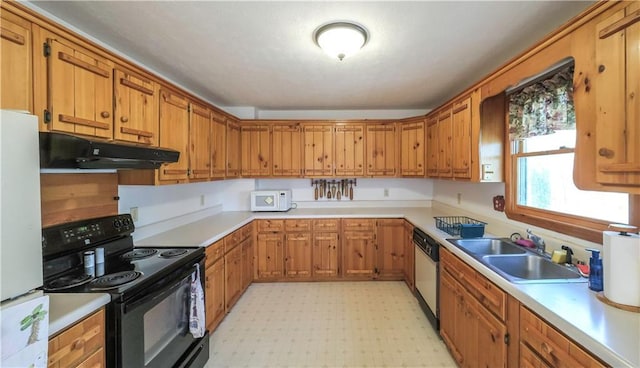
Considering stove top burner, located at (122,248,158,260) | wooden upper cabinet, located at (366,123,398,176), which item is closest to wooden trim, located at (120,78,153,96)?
stove top burner, located at (122,248,158,260)

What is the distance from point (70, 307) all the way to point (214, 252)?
1.30 meters

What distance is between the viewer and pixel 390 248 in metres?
3.58

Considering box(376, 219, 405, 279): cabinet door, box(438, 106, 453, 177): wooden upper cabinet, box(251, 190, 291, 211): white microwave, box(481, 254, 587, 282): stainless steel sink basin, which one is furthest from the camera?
box(251, 190, 291, 211): white microwave

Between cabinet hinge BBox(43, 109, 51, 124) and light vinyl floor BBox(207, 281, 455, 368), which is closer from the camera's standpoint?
cabinet hinge BBox(43, 109, 51, 124)

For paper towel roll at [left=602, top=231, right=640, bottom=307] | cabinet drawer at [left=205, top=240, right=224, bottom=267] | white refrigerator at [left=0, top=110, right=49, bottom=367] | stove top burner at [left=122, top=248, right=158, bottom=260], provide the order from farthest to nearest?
cabinet drawer at [left=205, top=240, right=224, bottom=267]
stove top burner at [left=122, top=248, right=158, bottom=260]
paper towel roll at [left=602, top=231, right=640, bottom=307]
white refrigerator at [left=0, top=110, right=49, bottom=367]

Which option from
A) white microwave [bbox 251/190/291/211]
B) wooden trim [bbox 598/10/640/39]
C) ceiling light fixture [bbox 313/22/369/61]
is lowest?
white microwave [bbox 251/190/291/211]

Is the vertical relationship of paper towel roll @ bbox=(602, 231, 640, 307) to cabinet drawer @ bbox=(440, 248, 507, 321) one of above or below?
above

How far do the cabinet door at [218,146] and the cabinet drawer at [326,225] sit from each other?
1.33 meters

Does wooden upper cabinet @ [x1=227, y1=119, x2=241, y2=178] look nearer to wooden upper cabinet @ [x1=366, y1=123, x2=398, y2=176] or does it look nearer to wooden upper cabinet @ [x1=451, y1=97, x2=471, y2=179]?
wooden upper cabinet @ [x1=366, y1=123, x2=398, y2=176]

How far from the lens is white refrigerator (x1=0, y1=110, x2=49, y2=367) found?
2.76 feet

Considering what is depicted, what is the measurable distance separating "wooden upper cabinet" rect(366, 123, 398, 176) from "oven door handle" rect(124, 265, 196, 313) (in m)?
2.69

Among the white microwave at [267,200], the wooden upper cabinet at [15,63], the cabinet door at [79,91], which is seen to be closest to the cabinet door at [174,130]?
the cabinet door at [79,91]

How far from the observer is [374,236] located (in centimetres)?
358

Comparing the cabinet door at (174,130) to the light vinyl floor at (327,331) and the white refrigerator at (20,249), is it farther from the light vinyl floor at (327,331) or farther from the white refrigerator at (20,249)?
the light vinyl floor at (327,331)
